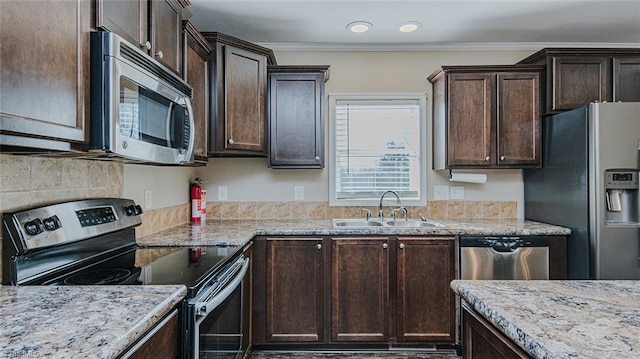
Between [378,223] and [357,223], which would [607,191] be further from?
[357,223]

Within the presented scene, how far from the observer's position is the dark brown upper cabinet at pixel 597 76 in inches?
106

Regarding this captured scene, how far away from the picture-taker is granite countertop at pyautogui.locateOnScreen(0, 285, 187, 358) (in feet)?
2.44

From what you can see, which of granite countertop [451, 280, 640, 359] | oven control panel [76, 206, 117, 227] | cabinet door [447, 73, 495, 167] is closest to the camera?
granite countertop [451, 280, 640, 359]

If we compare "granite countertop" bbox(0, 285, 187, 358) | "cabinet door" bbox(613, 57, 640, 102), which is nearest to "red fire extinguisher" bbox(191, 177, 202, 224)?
"granite countertop" bbox(0, 285, 187, 358)

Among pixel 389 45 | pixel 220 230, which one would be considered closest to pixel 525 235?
pixel 389 45

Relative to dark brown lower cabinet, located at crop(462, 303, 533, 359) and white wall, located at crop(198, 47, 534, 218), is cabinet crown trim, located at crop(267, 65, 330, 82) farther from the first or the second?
dark brown lower cabinet, located at crop(462, 303, 533, 359)

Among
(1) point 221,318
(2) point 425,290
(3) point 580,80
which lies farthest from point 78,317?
(3) point 580,80

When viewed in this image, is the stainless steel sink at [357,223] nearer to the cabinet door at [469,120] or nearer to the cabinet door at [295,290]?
the cabinet door at [295,290]

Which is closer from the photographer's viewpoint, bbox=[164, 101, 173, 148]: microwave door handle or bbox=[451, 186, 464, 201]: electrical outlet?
bbox=[164, 101, 173, 148]: microwave door handle

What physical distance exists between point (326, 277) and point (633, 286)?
1.65 m

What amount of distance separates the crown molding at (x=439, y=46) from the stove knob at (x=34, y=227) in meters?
2.28

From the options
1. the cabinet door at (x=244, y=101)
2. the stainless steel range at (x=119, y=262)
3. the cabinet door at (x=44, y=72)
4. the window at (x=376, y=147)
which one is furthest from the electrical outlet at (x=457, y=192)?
the cabinet door at (x=44, y=72)

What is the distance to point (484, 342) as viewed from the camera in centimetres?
106

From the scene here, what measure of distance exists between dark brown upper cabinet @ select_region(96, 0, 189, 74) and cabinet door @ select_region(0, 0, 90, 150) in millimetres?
122
